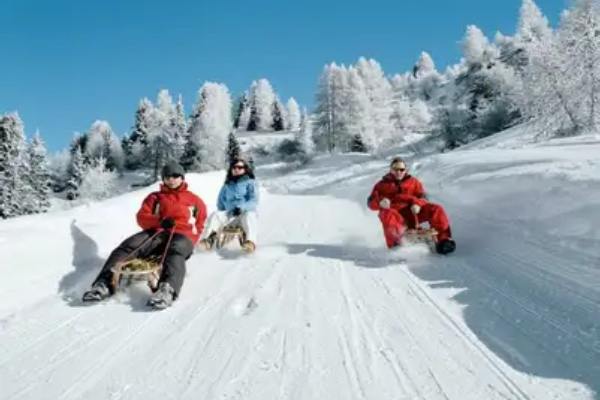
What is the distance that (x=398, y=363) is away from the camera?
10.1ft

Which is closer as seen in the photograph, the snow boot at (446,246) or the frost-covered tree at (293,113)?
the snow boot at (446,246)

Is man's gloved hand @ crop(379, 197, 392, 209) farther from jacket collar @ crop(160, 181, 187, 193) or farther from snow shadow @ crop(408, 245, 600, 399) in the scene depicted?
jacket collar @ crop(160, 181, 187, 193)

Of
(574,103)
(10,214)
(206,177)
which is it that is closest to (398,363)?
(206,177)

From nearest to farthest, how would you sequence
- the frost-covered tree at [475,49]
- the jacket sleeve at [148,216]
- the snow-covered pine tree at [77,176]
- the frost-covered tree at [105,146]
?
the jacket sleeve at [148,216], the snow-covered pine tree at [77,176], the frost-covered tree at [105,146], the frost-covered tree at [475,49]

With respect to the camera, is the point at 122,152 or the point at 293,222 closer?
the point at 293,222

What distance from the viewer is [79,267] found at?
233 inches

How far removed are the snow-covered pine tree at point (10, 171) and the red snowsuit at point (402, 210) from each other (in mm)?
32180

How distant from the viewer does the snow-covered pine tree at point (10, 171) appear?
3394 centimetres

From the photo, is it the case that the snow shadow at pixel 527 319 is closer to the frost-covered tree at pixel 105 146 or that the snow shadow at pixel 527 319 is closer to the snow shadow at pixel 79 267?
the snow shadow at pixel 79 267

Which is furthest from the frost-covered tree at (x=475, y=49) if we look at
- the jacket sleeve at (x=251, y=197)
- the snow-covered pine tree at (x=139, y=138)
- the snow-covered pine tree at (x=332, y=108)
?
the jacket sleeve at (x=251, y=197)

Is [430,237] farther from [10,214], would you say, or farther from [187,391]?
[10,214]

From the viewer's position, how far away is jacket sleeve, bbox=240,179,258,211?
7.88 m

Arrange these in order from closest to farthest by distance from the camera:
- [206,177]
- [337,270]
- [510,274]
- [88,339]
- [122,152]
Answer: [88,339]
[510,274]
[337,270]
[206,177]
[122,152]

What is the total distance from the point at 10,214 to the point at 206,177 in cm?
2418
